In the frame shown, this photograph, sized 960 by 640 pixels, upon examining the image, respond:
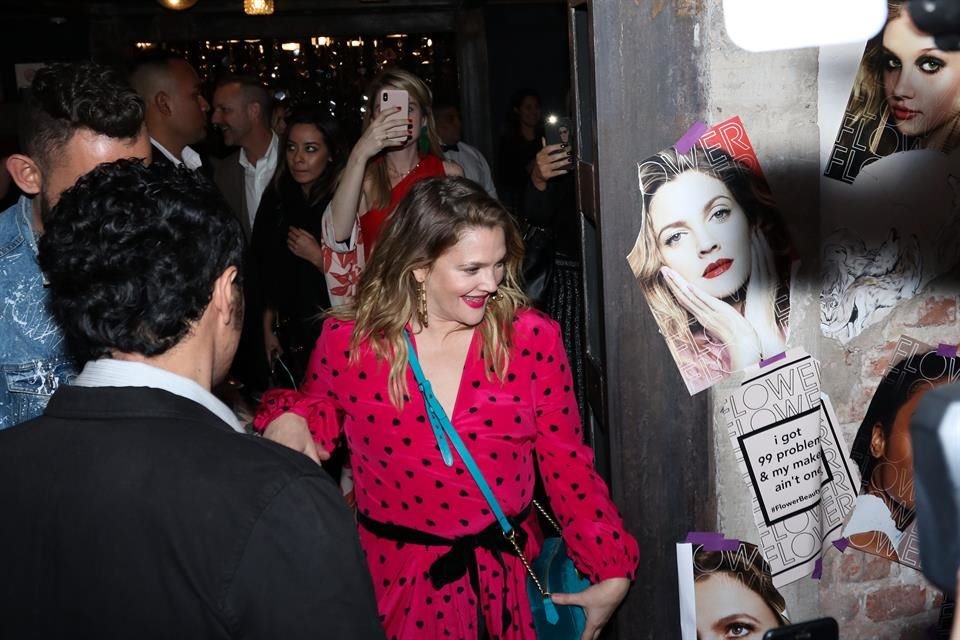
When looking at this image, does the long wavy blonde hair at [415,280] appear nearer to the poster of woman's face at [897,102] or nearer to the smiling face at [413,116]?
the poster of woman's face at [897,102]

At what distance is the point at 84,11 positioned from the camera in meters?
8.94

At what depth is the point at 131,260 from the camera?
1.27 metres

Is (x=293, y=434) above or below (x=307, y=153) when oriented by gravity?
below

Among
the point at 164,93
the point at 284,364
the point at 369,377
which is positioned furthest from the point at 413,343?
the point at 164,93

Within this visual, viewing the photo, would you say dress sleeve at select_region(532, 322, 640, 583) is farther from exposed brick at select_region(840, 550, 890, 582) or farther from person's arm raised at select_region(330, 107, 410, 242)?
person's arm raised at select_region(330, 107, 410, 242)

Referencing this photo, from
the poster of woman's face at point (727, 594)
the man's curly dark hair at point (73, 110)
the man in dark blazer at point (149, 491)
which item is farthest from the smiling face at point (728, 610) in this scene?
the man's curly dark hair at point (73, 110)

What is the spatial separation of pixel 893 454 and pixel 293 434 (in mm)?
1534

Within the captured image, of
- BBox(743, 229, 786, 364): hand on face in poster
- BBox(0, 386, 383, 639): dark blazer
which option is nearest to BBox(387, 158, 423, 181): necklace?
BBox(743, 229, 786, 364): hand on face in poster

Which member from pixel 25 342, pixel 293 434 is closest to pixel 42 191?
pixel 25 342

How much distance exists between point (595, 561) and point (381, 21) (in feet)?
25.8

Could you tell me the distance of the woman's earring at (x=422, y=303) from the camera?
231cm

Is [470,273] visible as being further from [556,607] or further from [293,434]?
[556,607]

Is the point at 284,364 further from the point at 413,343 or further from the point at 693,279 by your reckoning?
the point at 693,279

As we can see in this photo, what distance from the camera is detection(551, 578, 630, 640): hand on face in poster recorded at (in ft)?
7.14
